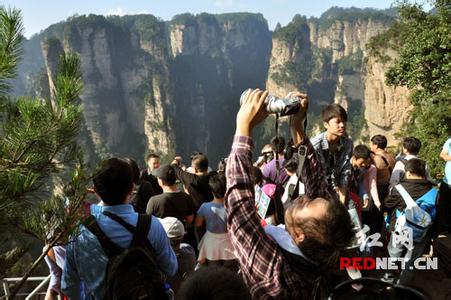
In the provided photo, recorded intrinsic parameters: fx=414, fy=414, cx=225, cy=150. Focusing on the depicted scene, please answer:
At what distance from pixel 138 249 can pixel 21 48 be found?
0.83 metres

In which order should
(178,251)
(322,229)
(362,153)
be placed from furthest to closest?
(362,153) < (178,251) < (322,229)

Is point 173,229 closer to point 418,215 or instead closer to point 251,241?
point 251,241

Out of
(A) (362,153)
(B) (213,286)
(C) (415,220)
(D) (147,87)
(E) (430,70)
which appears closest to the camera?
(B) (213,286)

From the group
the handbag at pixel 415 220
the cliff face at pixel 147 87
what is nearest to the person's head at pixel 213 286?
the handbag at pixel 415 220

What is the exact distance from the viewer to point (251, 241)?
1.27 meters

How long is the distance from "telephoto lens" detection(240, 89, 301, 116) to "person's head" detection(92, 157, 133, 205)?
0.63 m

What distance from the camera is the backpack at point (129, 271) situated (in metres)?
1.49

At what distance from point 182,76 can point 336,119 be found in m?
67.5

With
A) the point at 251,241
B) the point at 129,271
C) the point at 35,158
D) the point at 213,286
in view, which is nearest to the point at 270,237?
the point at 251,241

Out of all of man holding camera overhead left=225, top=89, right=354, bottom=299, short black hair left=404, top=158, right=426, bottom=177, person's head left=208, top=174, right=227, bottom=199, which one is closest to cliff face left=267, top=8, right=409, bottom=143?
short black hair left=404, top=158, right=426, bottom=177

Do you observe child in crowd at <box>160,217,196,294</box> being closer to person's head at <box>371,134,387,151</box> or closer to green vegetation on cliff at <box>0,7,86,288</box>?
green vegetation on cliff at <box>0,7,86,288</box>

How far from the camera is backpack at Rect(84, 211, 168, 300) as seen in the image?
4.87 feet

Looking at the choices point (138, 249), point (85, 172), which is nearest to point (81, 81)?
point (85, 172)

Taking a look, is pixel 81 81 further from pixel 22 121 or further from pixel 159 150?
pixel 159 150
